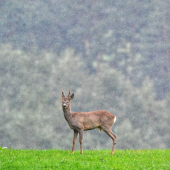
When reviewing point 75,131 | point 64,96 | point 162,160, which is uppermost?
point 64,96

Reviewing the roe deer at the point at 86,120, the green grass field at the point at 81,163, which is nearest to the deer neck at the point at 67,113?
the roe deer at the point at 86,120

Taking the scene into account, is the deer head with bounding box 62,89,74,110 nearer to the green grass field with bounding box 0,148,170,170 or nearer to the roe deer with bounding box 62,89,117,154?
the roe deer with bounding box 62,89,117,154

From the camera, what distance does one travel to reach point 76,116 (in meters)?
14.1

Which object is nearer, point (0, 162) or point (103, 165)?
point (103, 165)

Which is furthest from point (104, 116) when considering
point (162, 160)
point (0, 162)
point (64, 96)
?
point (0, 162)

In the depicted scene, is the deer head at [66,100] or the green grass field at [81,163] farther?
the deer head at [66,100]

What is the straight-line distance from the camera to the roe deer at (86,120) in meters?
13.9

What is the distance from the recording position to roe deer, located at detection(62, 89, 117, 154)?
13914 millimetres

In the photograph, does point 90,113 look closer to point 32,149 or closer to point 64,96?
point 64,96

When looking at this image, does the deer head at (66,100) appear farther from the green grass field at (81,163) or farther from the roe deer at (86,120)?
the green grass field at (81,163)

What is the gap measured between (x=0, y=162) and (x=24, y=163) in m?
1.04

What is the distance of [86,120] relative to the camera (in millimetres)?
14070

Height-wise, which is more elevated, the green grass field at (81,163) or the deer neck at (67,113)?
the deer neck at (67,113)

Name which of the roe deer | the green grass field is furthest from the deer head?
the green grass field
